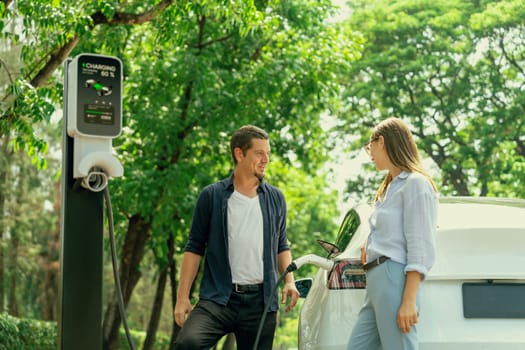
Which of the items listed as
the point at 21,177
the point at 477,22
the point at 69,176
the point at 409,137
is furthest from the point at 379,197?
the point at 21,177

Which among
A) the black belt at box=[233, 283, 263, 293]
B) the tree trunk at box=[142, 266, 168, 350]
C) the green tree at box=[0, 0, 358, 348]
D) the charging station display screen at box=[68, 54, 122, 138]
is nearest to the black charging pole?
the charging station display screen at box=[68, 54, 122, 138]

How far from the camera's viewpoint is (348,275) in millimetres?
4938

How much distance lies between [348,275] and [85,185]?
4.90 feet

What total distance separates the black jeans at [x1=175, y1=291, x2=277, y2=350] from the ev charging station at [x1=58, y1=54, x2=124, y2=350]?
1.73 ft

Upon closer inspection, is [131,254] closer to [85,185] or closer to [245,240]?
[245,240]

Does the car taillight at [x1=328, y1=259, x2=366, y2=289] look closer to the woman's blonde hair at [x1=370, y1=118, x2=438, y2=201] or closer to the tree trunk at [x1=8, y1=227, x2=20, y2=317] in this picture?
the woman's blonde hair at [x1=370, y1=118, x2=438, y2=201]

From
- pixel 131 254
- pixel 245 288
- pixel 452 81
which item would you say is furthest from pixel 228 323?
pixel 452 81

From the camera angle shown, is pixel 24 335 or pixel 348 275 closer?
pixel 348 275

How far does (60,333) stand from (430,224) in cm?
204

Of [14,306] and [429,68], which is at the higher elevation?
[429,68]

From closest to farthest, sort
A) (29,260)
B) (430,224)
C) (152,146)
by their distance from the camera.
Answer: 1. (430,224)
2. (152,146)
3. (29,260)

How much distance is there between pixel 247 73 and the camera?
53.1 ft

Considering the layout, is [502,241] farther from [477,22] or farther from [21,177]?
[21,177]

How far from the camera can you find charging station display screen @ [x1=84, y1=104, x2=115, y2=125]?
5055mm
